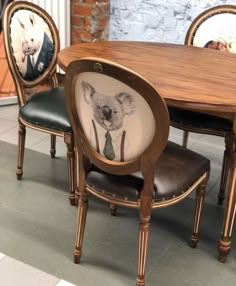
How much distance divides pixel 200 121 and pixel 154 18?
125cm

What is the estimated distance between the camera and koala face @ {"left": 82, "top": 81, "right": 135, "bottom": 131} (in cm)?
133

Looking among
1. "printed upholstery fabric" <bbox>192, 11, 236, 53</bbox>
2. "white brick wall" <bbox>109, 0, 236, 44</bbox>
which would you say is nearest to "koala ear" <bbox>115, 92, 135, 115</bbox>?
"printed upholstery fabric" <bbox>192, 11, 236, 53</bbox>

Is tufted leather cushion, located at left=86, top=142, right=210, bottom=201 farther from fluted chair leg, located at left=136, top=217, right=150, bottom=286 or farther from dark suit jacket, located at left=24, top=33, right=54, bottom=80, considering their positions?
dark suit jacket, located at left=24, top=33, right=54, bottom=80

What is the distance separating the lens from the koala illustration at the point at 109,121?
1338mm

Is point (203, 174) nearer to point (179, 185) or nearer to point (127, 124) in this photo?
point (179, 185)

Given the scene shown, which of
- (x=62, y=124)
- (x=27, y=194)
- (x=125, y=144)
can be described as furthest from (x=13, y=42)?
(x=125, y=144)

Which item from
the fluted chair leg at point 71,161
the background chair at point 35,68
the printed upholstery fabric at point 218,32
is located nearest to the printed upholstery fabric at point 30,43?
the background chair at point 35,68

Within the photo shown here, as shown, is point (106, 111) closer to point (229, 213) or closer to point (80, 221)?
point (80, 221)

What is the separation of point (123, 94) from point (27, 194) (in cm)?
111

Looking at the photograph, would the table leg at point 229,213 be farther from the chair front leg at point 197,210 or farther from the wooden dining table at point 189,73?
the chair front leg at point 197,210

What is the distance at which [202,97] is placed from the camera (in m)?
1.49

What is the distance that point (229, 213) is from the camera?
170 centimetres

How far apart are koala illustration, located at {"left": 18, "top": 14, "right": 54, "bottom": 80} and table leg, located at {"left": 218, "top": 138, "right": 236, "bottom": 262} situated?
1.13 m

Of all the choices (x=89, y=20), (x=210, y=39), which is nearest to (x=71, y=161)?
(x=210, y=39)
